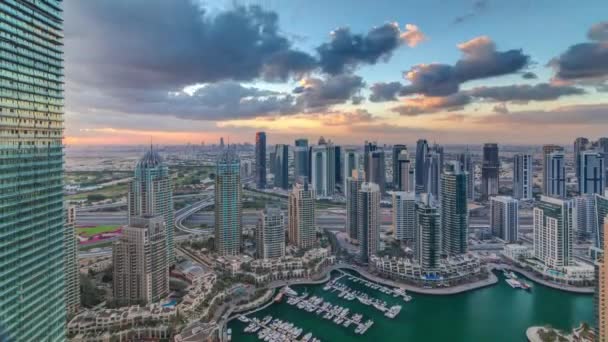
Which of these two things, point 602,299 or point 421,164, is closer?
point 602,299

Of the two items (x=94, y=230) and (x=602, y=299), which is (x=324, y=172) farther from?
(x=602, y=299)

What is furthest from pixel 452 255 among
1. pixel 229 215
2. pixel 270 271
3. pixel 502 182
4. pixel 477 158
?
pixel 477 158

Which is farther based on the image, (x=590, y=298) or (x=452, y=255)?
(x=452, y=255)

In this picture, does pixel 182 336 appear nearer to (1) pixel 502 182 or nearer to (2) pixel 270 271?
(2) pixel 270 271

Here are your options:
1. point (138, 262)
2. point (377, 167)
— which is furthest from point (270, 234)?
point (377, 167)

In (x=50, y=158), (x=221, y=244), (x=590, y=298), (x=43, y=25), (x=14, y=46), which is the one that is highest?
(x=43, y=25)
